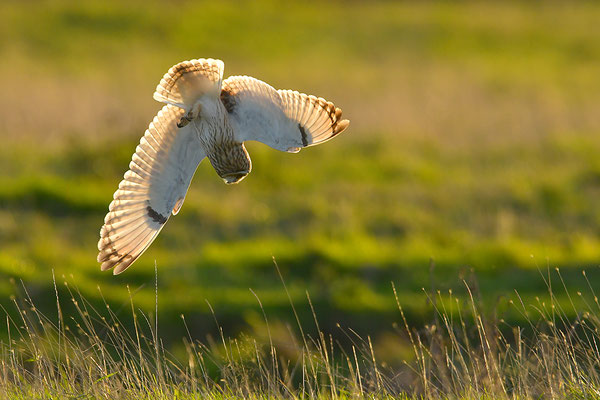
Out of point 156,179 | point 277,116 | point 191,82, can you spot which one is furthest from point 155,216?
point 277,116

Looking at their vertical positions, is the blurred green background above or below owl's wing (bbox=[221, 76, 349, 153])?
below

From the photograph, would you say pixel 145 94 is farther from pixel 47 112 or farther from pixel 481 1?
pixel 481 1

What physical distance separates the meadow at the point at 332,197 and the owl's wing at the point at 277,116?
1024 mm

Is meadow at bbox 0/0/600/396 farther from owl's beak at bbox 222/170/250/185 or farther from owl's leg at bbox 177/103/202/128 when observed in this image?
owl's leg at bbox 177/103/202/128

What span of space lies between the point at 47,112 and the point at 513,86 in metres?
10.7

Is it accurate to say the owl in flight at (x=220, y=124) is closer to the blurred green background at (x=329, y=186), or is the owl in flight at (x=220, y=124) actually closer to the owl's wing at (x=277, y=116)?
the owl's wing at (x=277, y=116)

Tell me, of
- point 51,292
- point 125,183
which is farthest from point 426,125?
point 125,183

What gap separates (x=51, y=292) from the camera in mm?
8422

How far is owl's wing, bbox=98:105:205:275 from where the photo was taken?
5.71m

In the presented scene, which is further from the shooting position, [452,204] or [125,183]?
[452,204]

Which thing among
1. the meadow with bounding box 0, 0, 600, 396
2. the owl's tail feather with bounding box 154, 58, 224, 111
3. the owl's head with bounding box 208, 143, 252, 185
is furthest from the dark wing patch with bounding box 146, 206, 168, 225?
the meadow with bounding box 0, 0, 600, 396

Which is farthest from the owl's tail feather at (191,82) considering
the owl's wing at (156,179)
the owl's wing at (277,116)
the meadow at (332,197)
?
the meadow at (332,197)

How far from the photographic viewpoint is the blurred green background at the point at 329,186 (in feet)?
29.4

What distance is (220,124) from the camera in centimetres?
545
